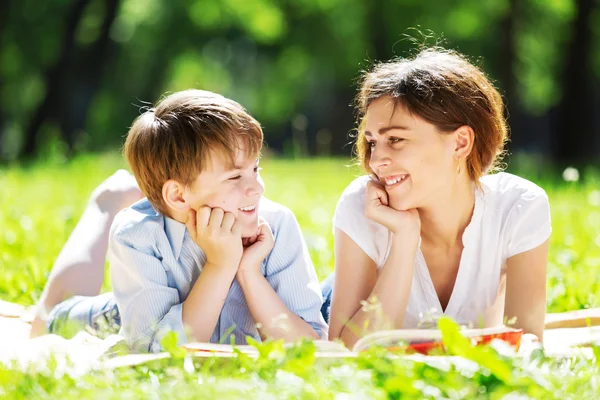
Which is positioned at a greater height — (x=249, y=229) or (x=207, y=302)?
(x=249, y=229)

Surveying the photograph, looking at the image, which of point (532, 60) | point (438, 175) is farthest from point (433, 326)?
point (532, 60)

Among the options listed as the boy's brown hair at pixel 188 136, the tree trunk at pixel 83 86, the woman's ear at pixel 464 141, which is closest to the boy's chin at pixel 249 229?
the boy's brown hair at pixel 188 136

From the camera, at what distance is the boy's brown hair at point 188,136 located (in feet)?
10.9

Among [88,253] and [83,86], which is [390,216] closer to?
[88,253]

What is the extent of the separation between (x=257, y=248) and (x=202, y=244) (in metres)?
0.21

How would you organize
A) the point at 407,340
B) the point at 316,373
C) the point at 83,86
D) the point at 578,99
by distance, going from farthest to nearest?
1. the point at 83,86
2. the point at 578,99
3. the point at 407,340
4. the point at 316,373

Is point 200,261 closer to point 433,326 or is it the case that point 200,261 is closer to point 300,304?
point 300,304

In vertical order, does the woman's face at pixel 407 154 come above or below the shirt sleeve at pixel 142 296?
above

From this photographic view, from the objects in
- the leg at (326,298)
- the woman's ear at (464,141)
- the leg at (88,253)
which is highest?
the woman's ear at (464,141)

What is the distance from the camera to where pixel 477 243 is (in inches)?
142

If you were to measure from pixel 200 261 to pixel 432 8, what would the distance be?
16.5 m

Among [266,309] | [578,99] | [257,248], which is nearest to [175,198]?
[257,248]

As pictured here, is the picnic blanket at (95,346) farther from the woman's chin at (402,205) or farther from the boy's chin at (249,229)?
the woman's chin at (402,205)

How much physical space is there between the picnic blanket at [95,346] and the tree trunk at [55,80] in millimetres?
11233
